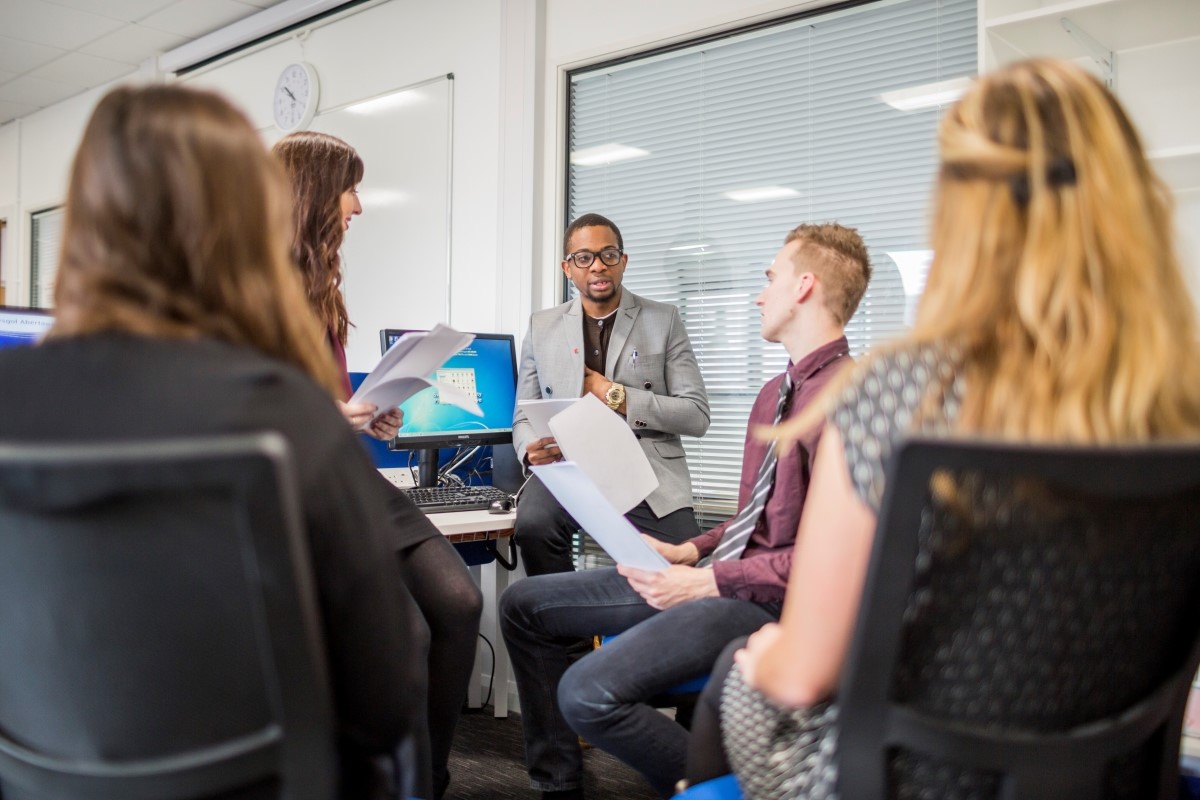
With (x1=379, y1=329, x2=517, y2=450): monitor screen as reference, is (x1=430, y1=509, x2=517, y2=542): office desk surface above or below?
below

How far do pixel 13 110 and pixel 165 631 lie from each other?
687 centimetres

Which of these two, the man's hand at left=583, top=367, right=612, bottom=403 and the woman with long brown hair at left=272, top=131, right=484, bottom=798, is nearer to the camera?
the woman with long brown hair at left=272, top=131, right=484, bottom=798

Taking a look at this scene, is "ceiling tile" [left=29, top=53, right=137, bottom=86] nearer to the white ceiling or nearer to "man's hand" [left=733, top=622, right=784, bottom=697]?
the white ceiling

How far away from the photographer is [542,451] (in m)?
2.72

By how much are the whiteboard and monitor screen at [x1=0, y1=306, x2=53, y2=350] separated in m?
1.87

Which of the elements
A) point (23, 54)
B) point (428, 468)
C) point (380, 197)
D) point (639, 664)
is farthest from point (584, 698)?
point (23, 54)

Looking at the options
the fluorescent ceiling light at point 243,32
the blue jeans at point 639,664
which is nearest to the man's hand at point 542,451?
the blue jeans at point 639,664

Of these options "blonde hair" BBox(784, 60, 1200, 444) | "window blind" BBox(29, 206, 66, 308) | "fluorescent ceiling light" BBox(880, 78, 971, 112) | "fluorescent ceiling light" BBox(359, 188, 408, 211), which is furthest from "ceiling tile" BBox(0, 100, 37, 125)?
"blonde hair" BBox(784, 60, 1200, 444)

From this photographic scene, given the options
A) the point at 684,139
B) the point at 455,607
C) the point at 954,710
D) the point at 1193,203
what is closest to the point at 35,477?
the point at 954,710

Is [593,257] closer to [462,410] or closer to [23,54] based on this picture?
[462,410]

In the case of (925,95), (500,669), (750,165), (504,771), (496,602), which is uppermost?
(925,95)

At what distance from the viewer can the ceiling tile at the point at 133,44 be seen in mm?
4809

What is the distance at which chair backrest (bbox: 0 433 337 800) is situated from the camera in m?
0.72

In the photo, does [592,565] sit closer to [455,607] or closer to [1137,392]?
[455,607]
